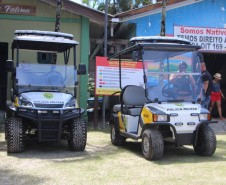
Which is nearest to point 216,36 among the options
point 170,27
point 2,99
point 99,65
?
point 170,27

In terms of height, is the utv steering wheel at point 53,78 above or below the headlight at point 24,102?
above

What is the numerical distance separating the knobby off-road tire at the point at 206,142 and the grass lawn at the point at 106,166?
5.3 inches

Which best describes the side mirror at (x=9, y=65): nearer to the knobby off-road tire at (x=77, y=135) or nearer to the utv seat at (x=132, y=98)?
the knobby off-road tire at (x=77, y=135)

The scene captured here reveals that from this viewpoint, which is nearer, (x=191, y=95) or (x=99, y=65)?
(x=191, y=95)

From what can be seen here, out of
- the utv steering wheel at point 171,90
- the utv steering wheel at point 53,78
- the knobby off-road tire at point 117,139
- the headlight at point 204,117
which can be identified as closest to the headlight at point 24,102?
the utv steering wheel at point 53,78

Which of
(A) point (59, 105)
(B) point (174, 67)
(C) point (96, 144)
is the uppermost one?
(B) point (174, 67)

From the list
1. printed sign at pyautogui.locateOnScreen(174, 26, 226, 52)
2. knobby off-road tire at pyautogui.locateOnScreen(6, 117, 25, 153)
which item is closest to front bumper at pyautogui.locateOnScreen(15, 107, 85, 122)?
knobby off-road tire at pyautogui.locateOnScreen(6, 117, 25, 153)

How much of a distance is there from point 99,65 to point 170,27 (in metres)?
A: 3.57

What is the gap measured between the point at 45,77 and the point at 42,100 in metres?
0.87

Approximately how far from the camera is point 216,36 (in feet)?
39.8

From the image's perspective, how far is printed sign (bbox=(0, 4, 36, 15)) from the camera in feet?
34.4

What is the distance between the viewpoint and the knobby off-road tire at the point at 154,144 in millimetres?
5711

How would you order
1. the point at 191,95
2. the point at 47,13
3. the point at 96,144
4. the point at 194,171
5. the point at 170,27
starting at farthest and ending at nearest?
the point at 170,27 < the point at 47,13 < the point at 96,144 < the point at 191,95 < the point at 194,171

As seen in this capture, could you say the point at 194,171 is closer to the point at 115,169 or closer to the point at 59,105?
the point at 115,169
